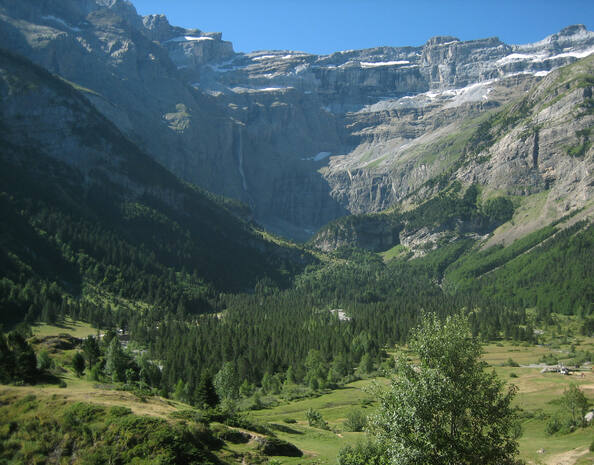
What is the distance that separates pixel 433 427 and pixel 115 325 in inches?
6312

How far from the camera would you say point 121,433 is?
35.7 meters

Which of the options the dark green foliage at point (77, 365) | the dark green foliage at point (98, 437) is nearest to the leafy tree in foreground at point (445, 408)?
the dark green foliage at point (98, 437)

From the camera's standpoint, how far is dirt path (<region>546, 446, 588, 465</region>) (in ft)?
160

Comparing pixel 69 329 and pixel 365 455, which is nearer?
pixel 365 455

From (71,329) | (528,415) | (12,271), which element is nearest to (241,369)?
(71,329)

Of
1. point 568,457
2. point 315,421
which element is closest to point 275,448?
point 568,457

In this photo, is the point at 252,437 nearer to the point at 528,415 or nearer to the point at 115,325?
the point at 528,415

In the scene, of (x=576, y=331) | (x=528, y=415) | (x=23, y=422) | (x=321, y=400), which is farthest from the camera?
(x=576, y=331)

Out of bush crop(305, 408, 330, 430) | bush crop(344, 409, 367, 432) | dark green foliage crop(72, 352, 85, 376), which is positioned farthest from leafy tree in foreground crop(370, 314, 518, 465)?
dark green foliage crop(72, 352, 85, 376)

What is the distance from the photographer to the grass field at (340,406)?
41.9m

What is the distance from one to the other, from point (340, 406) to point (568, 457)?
172ft

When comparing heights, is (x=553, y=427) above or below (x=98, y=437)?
below

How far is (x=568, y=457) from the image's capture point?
5016 cm

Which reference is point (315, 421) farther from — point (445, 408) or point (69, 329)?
point (69, 329)
